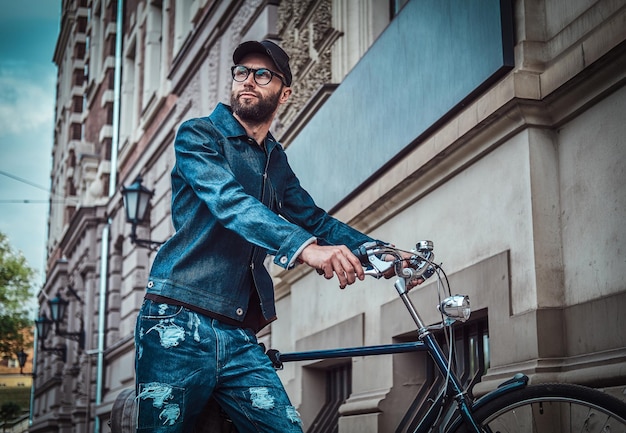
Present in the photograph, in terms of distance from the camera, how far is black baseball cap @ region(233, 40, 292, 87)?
3.50 meters

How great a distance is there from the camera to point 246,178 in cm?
353


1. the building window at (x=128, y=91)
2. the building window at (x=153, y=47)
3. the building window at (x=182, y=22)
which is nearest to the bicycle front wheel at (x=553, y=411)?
the building window at (x=182, y=22)

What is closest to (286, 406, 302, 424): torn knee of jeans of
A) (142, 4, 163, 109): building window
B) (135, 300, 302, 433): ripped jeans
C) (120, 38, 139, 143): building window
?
(135, 300, 302, 433): ripped jeans

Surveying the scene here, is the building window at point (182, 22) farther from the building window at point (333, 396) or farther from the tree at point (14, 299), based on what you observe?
the tree at point (14, 299)

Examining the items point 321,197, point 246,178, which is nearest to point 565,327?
point 246,178

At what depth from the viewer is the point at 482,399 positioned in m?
3.12

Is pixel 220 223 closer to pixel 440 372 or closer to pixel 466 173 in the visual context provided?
pixel 440 372

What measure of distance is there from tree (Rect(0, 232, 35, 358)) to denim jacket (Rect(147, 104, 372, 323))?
40460 mm

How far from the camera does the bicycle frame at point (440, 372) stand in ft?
10.1

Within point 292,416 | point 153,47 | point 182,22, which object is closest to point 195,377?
point 292,416

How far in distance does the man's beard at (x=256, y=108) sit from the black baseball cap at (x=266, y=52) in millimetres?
97

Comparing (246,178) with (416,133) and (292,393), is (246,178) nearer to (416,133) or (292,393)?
(416,133)

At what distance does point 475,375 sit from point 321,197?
10.4 feet

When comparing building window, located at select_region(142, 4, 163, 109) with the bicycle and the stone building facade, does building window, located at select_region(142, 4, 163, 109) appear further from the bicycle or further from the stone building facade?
the bicycle
